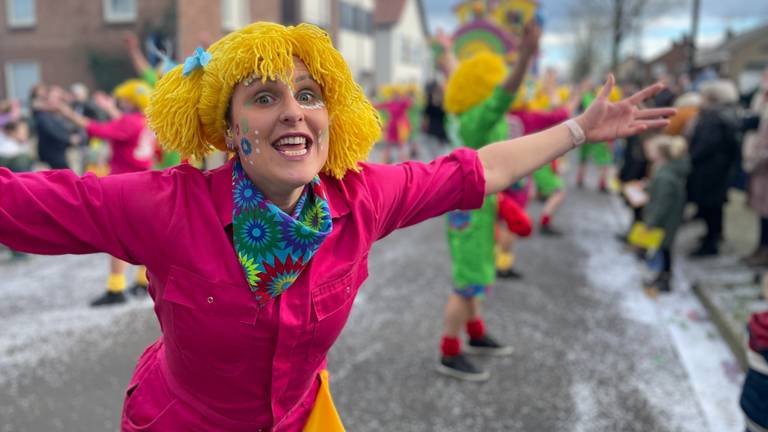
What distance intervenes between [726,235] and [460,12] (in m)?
5.00

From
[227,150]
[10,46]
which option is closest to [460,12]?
[227,150]

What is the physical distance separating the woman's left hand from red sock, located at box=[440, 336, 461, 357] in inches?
81.3

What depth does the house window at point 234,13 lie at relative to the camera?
1814 centimetres

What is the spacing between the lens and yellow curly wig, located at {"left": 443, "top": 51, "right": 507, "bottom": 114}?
3.91 metres

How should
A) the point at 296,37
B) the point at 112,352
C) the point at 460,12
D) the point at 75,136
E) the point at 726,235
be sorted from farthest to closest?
the point at 75,136 < the point at 460,12 < the point at 726,235 < the point at 112,352 < the point at 296,37

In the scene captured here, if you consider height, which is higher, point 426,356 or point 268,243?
point 268,243

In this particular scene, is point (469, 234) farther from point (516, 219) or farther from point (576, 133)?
point (576, 133)

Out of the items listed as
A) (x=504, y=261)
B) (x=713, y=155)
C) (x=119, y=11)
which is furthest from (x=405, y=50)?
(x=504, y=261)

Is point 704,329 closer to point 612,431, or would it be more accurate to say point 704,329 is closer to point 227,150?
point 612,431

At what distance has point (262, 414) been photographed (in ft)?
5.73

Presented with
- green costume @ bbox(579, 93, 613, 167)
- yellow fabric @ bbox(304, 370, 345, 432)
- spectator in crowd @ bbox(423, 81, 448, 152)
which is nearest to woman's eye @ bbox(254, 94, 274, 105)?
yellow fabric @ bbox(304, 370, 345, 432)

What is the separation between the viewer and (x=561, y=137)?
2066 mm

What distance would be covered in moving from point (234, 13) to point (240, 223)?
18.7 metres

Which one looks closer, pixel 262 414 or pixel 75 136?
pixel 262 414
